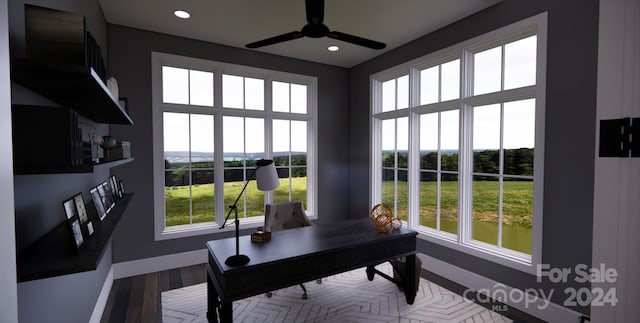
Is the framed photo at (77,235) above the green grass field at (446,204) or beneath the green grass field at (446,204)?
above

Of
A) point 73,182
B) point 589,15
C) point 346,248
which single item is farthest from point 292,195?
point 589,15

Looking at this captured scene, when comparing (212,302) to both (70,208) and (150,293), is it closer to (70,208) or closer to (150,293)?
(150,293)

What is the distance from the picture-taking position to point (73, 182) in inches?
72.2

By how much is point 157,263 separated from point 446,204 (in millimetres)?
3621

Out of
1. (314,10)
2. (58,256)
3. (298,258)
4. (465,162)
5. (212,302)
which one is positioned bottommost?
(212,302)

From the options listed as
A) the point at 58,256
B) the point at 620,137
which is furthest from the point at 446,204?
the point at 58,256

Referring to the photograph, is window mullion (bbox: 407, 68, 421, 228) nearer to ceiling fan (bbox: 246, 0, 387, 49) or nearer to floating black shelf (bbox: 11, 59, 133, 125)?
ceiling fan (bbox: 246, 0, 387, 49)

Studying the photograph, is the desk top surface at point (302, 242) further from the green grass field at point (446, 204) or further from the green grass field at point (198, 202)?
the green grass field at point (198, 202)

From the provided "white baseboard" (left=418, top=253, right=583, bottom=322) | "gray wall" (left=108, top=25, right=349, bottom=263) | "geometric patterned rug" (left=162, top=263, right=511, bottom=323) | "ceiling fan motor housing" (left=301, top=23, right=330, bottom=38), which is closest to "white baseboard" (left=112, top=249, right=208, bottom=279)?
"gray wall" (left=108, top=25, right=349, bottom=263)

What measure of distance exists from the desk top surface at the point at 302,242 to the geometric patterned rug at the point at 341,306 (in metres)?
0.68

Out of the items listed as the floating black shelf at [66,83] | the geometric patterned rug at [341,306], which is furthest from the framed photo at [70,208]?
the geometric patterned rug at [341,306]

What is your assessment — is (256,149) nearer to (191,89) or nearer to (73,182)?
(191,89)

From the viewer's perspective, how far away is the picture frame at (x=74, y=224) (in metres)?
1.20

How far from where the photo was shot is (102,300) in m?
2.68
